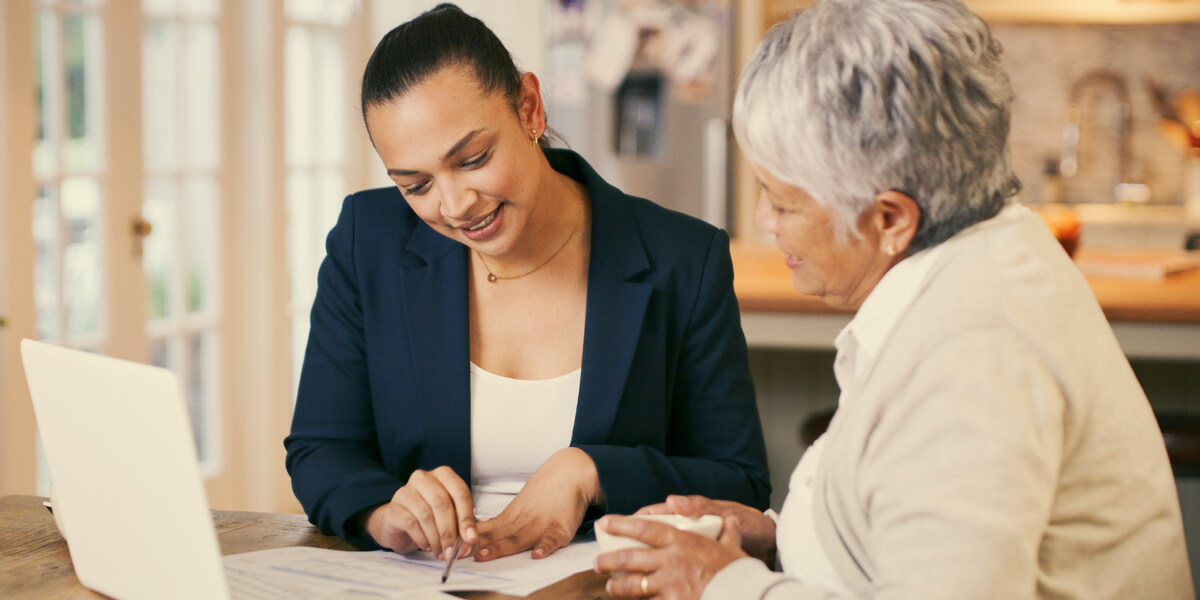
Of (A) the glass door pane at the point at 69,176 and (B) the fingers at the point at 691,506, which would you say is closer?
(B) the fingers at the point at 691,506

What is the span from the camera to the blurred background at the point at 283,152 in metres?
2.68

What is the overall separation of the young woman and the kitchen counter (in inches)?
26.0

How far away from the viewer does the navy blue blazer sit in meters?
1.38

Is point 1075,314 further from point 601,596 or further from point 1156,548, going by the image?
point 601,596

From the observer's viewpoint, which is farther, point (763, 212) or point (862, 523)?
point (763, 212)

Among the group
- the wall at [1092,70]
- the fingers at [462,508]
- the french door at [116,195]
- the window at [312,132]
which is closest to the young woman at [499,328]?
the fingers at [462,508]

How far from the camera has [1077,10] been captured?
4.71 meters

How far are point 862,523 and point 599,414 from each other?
556 mm

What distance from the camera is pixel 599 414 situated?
1367 millimetres

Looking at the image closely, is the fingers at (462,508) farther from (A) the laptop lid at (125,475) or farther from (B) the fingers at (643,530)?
(A) the laptop lid at (125,475)

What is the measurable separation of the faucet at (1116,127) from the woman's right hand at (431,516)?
4522 millimetres

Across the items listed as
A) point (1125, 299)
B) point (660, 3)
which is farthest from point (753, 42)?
point (1125, 299)

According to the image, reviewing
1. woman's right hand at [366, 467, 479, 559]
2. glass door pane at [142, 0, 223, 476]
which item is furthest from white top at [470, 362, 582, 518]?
glass door pane at [142, 0, 223, 476]

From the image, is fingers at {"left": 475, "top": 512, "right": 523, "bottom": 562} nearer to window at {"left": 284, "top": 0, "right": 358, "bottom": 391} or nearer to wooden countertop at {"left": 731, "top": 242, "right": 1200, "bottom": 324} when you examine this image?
wooden countertop at {"left": 731, "top": 242, "right": 1200, "bottom": 324}
